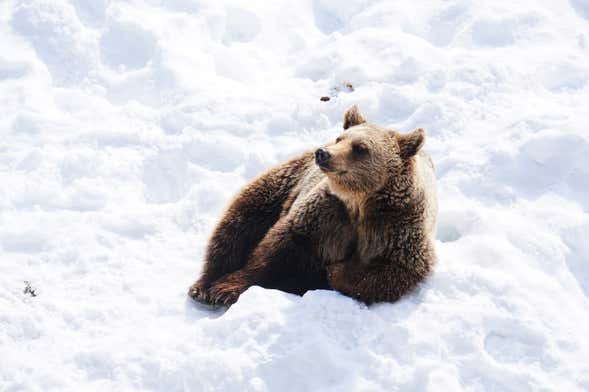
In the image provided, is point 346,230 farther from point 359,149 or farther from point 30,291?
point 30,291

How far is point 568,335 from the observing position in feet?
14.2

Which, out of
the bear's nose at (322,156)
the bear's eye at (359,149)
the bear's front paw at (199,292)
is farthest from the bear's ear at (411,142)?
the bear's front paw at (199,292)

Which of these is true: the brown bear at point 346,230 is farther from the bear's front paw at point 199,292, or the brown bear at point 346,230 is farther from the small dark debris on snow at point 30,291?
the small dark debris on snow at point 30,291

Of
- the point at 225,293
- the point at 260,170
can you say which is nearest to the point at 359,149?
the point at 225,293

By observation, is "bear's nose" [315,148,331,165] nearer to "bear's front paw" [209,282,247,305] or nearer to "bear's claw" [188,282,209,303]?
"bear's front paw" [209,282,247,305]

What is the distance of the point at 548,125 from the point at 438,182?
3.91 ft

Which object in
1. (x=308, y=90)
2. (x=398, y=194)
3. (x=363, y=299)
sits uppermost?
(x=398, y=194)

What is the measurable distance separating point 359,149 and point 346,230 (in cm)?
59

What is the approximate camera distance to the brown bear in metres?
4.47

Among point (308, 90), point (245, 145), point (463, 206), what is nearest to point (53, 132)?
point (245, 145)

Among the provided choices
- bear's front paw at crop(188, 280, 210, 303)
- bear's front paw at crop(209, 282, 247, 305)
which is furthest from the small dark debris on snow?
bear's front paw at crop(209, 282, 247, 305)

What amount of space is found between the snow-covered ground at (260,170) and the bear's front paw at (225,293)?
0.10m

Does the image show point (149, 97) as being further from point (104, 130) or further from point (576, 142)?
point (576, 142)

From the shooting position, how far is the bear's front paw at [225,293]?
4.65m
